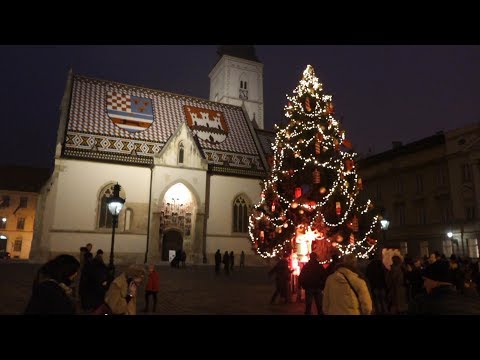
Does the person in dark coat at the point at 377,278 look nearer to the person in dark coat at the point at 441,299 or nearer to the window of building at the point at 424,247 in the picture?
the person in dark coat at the point at 441,299

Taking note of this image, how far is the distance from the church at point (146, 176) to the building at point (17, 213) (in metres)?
26.9

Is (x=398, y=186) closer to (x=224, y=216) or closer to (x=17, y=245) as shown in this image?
(x=224, y=216)

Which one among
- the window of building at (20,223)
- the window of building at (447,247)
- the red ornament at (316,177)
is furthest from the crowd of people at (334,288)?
the window of building at (20,223)

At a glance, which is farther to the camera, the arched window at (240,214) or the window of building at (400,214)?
the window of building at (400,214)

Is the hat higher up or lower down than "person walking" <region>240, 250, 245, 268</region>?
higher up

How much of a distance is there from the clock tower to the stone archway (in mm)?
40290

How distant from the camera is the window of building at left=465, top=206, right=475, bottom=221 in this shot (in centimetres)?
3169

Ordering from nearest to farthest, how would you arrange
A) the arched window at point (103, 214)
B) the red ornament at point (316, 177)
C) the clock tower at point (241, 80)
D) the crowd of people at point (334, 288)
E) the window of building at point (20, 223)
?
the crowd of people at point (334, 288)
the red ornament at point (316, 177)
the arched window at point (103, 214)
the window of building at point (20, 223)
the clock tower at point (241, 80)

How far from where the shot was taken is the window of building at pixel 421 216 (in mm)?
36075

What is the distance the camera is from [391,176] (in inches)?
1588

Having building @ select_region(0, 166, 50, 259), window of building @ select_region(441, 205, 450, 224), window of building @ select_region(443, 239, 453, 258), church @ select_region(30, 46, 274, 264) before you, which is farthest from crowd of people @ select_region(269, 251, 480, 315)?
building @ select_region(0, 166, 50, 259)

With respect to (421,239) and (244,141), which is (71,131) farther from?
(421,239)

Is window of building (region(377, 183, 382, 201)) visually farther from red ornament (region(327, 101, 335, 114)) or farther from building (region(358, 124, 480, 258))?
red ornament (region(327, 101, 335, 114))
